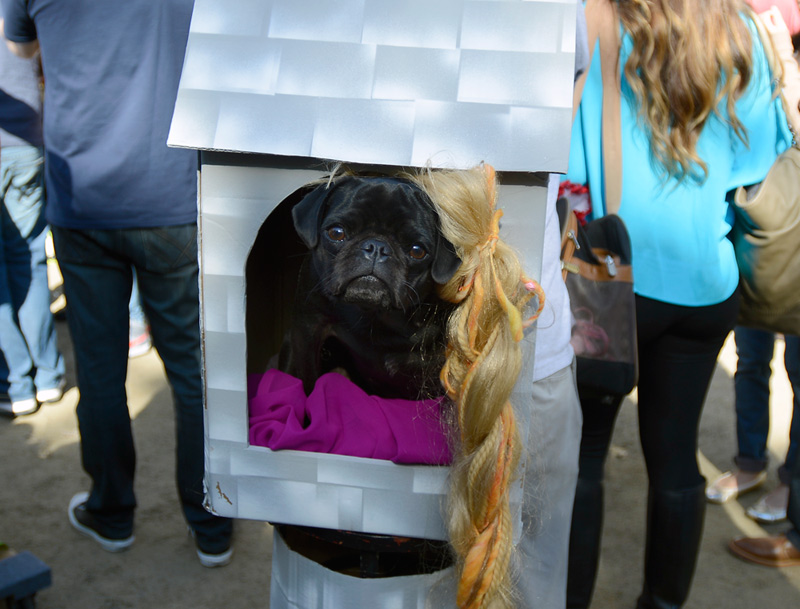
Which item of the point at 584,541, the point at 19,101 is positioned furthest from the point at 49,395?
the point at 584,541

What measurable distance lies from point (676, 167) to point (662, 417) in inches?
25.4

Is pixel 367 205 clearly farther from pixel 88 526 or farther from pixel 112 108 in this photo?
pixel 88 526

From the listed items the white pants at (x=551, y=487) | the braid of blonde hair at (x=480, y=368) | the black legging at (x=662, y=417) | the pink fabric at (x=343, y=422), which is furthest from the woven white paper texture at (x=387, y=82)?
the black legging at (x=662, y=417)

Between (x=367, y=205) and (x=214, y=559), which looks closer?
(x=367, y=205)

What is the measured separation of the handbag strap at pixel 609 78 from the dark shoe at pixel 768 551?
156 centimetres

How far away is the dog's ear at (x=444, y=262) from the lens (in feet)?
3.61

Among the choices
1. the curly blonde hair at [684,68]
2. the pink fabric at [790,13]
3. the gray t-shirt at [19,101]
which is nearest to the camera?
the curly blonde hair at [684,68]

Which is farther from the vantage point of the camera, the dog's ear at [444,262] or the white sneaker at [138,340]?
the white sneaker at [138,340]

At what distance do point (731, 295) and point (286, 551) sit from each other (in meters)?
1.19

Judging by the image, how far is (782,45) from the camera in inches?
73.8

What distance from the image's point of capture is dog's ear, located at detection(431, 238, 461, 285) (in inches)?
43.3

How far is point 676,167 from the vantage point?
1.68m

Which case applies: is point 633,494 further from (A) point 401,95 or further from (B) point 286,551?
(A) point 401,95

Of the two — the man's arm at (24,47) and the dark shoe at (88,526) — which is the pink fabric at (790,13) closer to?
the man's arm at (24,47)
